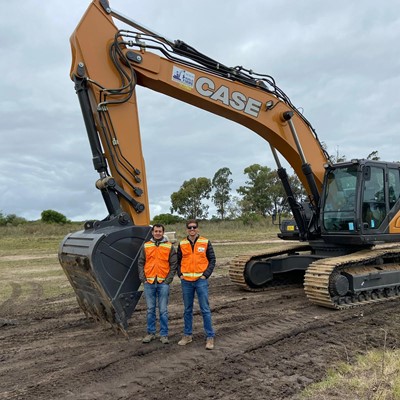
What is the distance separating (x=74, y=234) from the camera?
610cm

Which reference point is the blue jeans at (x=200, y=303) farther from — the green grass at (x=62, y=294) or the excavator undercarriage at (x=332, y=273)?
the excavator undercarriage at (x=332, y=273)

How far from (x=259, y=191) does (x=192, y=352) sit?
48626 mm

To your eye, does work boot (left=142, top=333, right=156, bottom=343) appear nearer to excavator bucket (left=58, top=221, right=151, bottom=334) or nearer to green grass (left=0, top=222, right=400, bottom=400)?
excavator bucket (left=58, top=221, right=151, bottom=334)

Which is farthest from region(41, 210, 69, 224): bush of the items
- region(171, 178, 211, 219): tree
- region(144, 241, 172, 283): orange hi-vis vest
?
region(144, 241, 172, 283): orange hi-vis vest

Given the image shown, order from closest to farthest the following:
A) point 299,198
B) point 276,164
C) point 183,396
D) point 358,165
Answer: point 183,396, point 358,165, point 276,164, point 299,198

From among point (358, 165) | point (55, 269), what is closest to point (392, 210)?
point (358, 165)

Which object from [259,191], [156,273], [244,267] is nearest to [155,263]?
[156,273]

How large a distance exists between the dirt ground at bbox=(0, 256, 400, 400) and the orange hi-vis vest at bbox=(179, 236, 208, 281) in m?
0.90

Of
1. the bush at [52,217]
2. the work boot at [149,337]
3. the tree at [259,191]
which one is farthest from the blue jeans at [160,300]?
the tree at [259,191]

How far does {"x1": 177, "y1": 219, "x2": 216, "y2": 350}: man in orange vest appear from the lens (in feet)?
18.2

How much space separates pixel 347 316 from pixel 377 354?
1938 mm

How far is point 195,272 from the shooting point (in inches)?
218

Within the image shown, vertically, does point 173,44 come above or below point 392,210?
above

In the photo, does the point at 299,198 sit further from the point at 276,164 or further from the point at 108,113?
the point at 108,113
